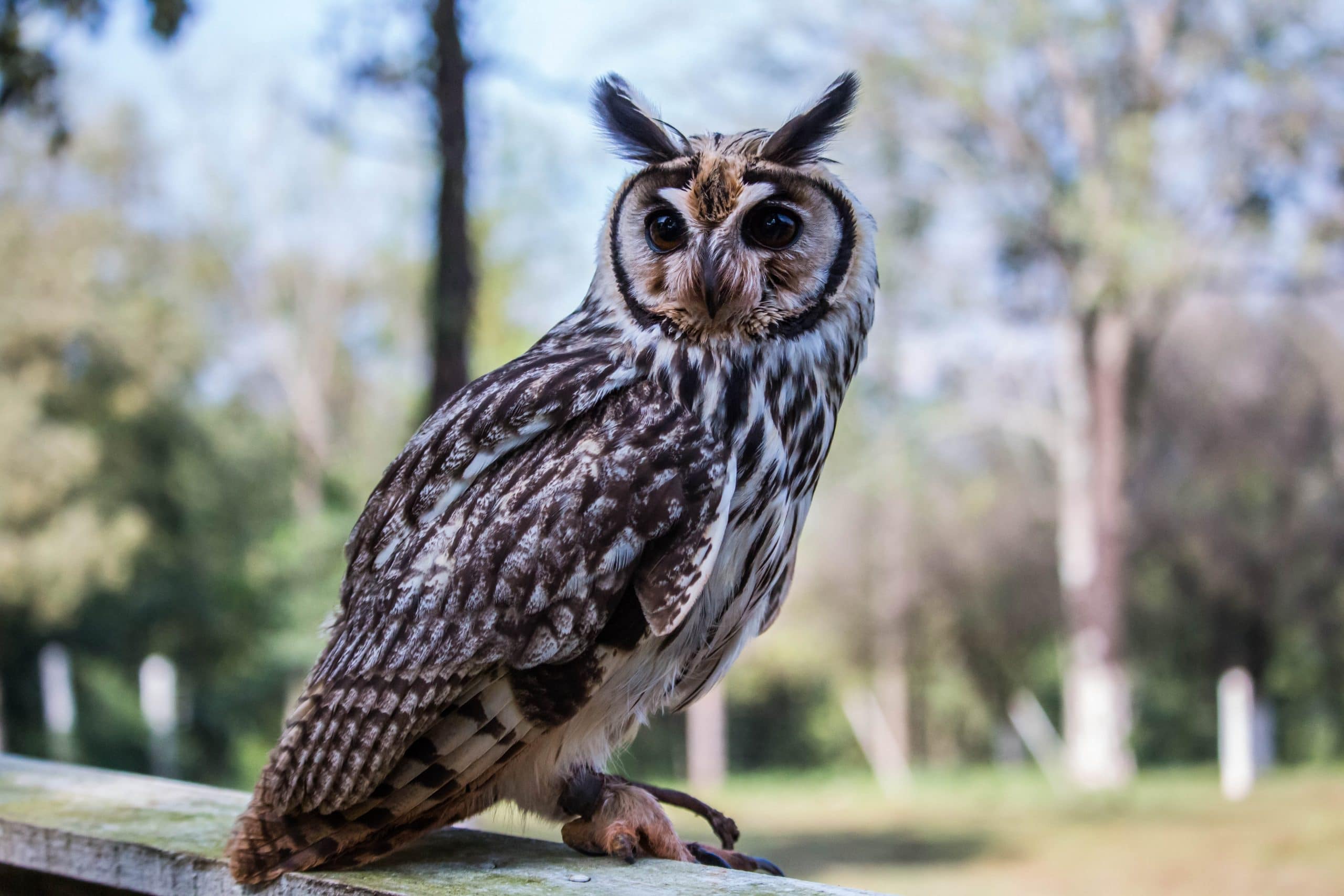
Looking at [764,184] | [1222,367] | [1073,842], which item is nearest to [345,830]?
[764,184]

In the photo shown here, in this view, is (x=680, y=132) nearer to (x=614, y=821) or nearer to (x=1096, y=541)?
(x=614, y=821)

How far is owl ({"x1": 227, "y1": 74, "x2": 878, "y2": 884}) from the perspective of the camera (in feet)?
4.68

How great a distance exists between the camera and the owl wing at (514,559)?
1413 mm

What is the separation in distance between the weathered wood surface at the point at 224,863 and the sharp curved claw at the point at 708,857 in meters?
0.15

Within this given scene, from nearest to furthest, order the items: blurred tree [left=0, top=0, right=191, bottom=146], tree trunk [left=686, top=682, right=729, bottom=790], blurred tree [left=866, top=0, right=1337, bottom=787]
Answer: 1. blurred tree [left=0, top=0, right=191, bottom=146]
2. blurred tree [left=866, top=0, right=1337, bottom=787]
3. tree trunk [left=686, top=682, right=729, bottom=790]

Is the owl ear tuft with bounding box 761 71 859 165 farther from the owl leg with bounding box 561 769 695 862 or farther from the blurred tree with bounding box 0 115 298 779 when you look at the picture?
the blurred tree with bounding box 0 115 298 779

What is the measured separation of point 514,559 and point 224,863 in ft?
1.75

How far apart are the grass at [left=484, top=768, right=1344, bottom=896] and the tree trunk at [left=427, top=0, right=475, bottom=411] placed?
377 cm

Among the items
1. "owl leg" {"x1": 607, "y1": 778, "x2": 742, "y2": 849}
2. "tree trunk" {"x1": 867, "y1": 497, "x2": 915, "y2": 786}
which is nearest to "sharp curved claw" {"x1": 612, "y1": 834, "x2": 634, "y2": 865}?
"owl leg" {"x1": 607, "y1": 778, "x2": 742, "y2": 849}

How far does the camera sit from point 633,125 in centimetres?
174

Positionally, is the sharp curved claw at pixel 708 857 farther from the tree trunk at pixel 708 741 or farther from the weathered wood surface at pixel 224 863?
the tree trunk at pixel 708 741

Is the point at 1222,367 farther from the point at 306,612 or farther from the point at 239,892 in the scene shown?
the point at 239,892

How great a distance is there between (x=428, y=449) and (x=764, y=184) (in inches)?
22.7

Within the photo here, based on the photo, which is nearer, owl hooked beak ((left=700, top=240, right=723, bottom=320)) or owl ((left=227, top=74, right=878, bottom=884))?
owl ((left=227, top=74, right=878, bottom=884))
